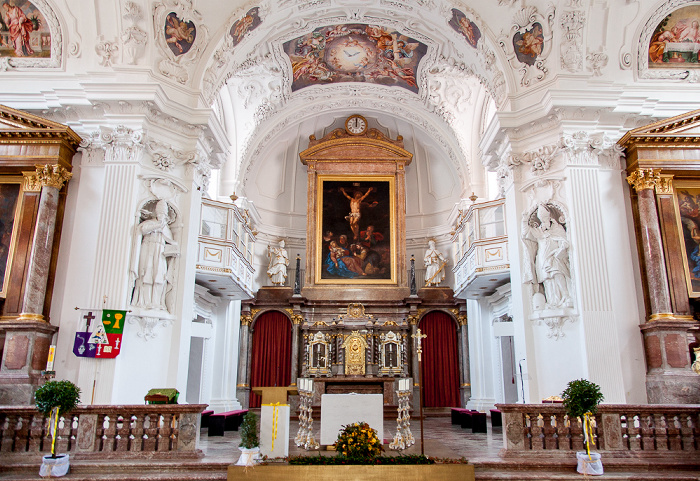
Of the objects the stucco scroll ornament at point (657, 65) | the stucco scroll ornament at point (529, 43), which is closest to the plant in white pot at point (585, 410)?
the stucco scroll ornament at point (529, 43)

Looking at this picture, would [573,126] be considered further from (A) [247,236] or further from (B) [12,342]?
(B) [12,342]

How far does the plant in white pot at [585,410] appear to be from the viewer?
7449 millimetres

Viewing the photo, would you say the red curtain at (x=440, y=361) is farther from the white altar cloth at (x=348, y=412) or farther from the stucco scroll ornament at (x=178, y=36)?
the stucco scroll ornament at (x=178, y=36)

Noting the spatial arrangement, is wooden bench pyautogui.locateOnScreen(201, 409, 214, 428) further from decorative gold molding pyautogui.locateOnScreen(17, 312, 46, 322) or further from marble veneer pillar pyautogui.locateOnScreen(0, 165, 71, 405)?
decorative gold molding pyautogui.locateOnScreen(17, 312, 46, 322)

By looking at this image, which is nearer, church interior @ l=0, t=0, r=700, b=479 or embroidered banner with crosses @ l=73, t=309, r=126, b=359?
embroidered banner with crosses @ l=73, t=309, r=126, b=359

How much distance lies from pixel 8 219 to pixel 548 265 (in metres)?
10.4

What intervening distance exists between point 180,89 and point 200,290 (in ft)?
17.9

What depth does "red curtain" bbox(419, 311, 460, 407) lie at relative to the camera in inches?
715

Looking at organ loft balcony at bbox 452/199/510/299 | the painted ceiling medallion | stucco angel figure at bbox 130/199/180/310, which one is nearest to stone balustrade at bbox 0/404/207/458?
stucco angel figure at bbox 130/199/180/310

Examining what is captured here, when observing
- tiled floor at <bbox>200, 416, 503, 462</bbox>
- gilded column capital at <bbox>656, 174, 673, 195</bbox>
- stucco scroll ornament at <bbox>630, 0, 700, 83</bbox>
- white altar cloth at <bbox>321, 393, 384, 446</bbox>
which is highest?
stucco scroll ornament at <bbox>630, 0, 700, 83</bbox>

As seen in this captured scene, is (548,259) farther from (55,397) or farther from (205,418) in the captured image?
(55,397)

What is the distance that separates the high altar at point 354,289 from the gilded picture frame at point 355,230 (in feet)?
0.11

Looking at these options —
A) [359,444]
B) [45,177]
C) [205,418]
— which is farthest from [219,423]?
[45,177]

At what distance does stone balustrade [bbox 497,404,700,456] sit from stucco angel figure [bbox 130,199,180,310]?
6559 millimetres
